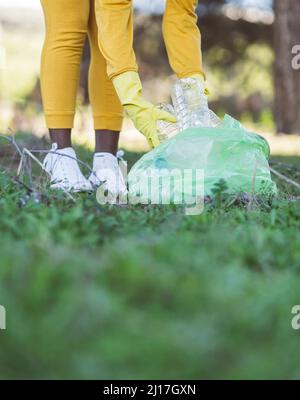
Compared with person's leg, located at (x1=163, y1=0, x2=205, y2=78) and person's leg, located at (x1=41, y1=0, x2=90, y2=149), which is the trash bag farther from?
person's leg, located at (x1=41, y1=0, x2=90, y2=149)

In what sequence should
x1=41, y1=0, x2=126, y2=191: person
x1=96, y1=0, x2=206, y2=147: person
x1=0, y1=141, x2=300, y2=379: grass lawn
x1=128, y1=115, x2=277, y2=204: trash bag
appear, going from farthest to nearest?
x1=41, y1=0, x2=126, y2=191: person < x1=96, y1=0, x2=206, y2=147: person < x1=128, y1=115, x2=277, y2=204: trash bag < x1=0, y1=141, x2=300, y2=379: grass lawn

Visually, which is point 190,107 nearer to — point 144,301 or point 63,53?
point 63,53

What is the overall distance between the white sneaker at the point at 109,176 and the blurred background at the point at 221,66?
2507 millimetres

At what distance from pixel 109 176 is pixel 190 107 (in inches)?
14.1

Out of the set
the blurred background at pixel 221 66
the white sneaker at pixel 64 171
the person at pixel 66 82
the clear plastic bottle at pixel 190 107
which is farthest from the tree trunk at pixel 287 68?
the white sneaker at pixel 64 171

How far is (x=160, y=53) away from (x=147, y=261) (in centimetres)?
778

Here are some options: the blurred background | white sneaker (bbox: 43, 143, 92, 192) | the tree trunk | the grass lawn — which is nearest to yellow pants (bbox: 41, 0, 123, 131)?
white sneaker (bbox: 43, 143, 92, 192)

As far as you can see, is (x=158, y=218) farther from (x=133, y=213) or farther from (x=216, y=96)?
(x=216, y=96)

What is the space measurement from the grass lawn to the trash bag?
1.75ft

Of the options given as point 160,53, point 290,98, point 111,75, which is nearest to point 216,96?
point 160,53

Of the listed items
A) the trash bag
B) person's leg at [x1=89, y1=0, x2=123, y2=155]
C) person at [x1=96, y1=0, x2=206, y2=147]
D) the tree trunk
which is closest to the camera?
the trash bag

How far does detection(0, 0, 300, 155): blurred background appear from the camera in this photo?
A: 23.2ft
